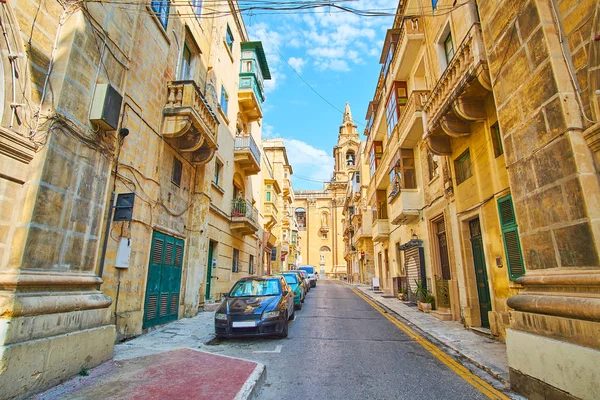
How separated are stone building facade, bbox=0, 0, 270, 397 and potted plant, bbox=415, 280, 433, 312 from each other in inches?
336

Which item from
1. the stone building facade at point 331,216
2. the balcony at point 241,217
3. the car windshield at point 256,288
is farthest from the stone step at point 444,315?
the stone building facade at point 331,216

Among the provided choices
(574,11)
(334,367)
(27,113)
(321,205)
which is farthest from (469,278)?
(321,205)

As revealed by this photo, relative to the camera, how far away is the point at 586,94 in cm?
390

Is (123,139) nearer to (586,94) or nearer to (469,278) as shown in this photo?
(586,94)

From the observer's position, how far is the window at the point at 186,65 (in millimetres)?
11586

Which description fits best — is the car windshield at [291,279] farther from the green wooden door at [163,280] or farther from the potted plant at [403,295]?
the potted plant at [403,295]

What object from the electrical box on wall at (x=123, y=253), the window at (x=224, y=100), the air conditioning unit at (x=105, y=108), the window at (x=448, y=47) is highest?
the window at (x=224, y=100)

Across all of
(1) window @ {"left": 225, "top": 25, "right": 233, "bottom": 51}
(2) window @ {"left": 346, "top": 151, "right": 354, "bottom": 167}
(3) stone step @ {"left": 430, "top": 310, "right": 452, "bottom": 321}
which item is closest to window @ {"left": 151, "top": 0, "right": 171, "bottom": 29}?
(1) window @ {"left": 225, "top": 25, "right": 233, "bottom": 51}

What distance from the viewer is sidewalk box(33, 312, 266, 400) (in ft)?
13.3

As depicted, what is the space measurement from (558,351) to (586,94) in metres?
3.14

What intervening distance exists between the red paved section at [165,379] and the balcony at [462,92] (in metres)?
7.65

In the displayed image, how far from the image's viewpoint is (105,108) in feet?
18.5

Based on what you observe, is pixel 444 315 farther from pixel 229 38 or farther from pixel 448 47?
pixel 229 38

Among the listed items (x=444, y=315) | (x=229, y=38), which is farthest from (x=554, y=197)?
(x=229, y=38)
